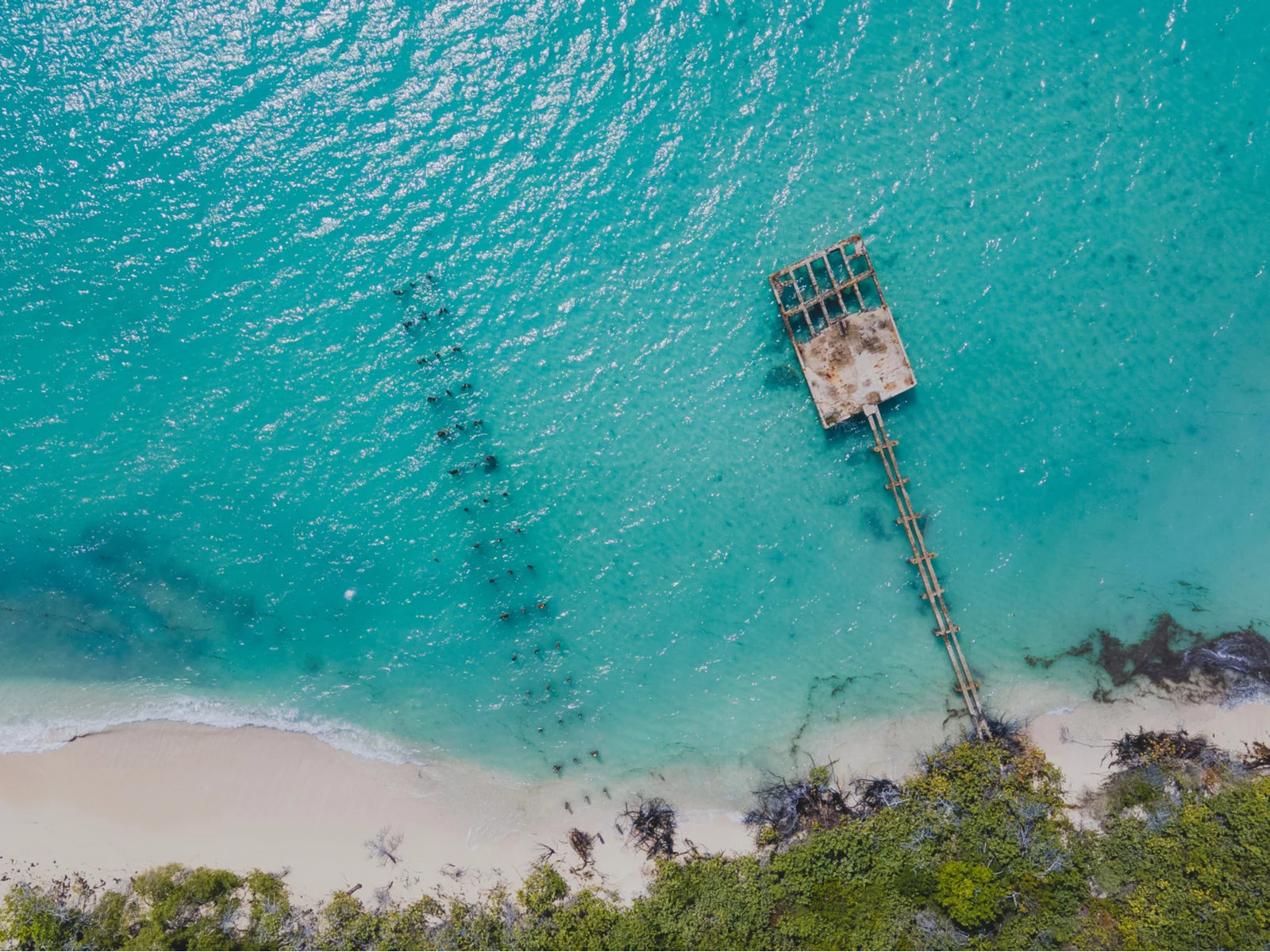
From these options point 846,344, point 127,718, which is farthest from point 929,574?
point 127,718

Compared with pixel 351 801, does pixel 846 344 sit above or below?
above

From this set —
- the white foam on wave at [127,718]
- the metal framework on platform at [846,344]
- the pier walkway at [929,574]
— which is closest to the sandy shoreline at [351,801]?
the white foam on wave at [127,718]

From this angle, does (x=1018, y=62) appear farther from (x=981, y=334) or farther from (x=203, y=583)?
(x=203, y=583)

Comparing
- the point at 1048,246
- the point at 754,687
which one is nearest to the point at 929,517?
the point at 754,687

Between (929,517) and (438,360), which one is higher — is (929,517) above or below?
below

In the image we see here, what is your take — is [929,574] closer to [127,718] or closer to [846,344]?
[846,344]

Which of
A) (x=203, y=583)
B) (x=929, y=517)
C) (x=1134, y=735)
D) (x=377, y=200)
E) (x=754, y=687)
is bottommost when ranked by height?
(x=1134, y=735)

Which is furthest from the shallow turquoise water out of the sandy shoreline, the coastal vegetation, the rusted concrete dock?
the coastal vegetation

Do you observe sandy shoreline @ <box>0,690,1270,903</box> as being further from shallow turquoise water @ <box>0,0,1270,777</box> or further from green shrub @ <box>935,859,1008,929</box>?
green shrub @ <box>935,859,1008,929</box>
